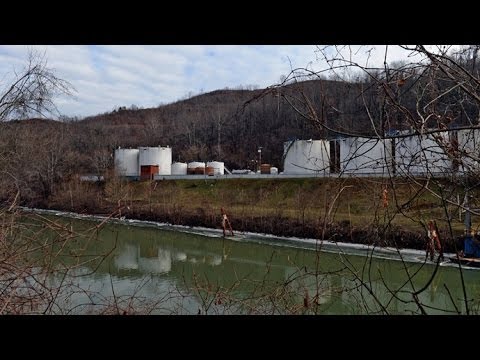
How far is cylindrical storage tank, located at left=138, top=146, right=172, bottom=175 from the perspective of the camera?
26906mm

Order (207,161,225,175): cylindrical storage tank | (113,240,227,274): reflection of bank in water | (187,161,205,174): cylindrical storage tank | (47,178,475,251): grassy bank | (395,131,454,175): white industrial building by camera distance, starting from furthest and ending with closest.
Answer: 1. (187,161,205,174): cylindrical storage tank
2. (207,161,225,175): cylindrical storage tank
3. (47,178,475,251): grassy bank
4. (113,240,227,274): reflection of bank in water
5. (395,131,454,175): white industrial building

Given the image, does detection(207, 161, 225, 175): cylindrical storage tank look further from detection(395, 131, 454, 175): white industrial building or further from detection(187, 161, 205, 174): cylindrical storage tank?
detection(395, 131, 454, 175): white industrial building

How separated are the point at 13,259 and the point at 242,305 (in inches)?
42.3

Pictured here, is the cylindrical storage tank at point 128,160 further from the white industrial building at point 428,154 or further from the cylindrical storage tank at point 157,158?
the white industrial building at point 428,154

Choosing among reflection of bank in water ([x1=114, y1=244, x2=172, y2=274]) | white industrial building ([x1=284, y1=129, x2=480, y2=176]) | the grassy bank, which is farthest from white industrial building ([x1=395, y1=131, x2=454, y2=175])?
reflection of bank in water ([x1=114, y1=244, x2=172, y2=274])

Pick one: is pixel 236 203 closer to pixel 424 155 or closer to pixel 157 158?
pixel 157 158

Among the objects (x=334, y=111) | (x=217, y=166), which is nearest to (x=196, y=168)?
(x=217, y=166)

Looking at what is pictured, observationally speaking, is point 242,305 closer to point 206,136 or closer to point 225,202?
point 225,202

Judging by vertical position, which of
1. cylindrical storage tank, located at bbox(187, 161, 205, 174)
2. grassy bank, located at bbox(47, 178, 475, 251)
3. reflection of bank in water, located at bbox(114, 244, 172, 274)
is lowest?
reflection of bank in water, located at bbox(114, 244, 172, 274)

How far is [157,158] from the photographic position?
88.9 ft
